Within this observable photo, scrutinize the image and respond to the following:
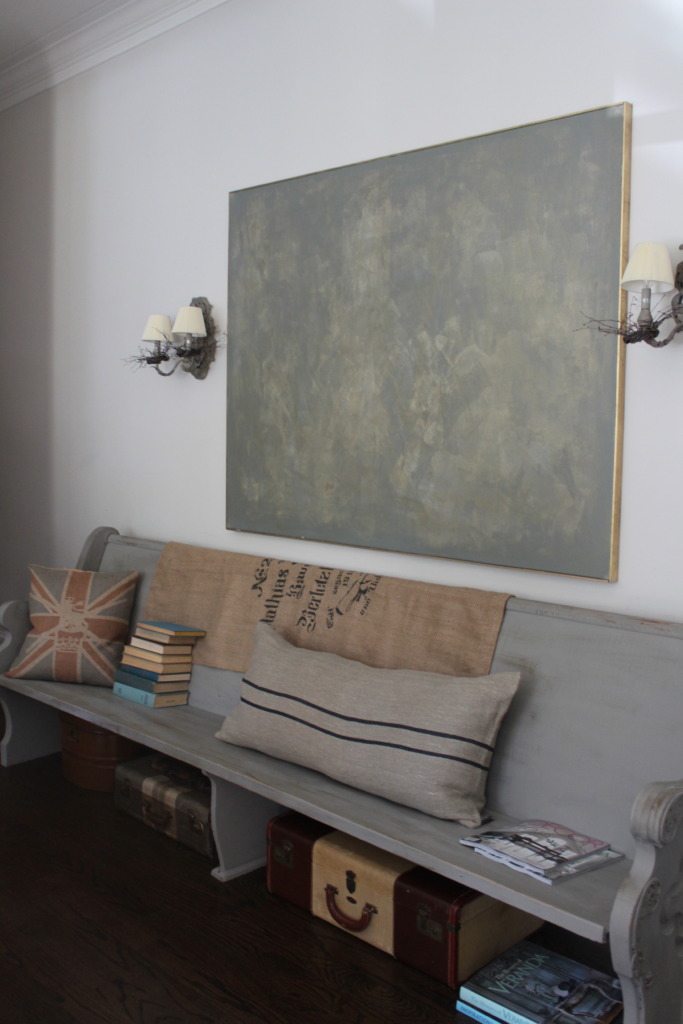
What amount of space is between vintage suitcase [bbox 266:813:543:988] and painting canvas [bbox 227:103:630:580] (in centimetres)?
94

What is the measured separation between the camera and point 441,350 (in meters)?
2.90

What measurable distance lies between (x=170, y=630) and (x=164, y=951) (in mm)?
1185

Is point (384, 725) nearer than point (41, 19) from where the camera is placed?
Yes

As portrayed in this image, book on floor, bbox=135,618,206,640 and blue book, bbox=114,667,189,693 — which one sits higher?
book on floor, bbox=135,618,206,640

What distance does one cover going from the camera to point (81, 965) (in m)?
2.38

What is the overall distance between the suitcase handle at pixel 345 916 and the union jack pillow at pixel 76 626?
140 centimetres

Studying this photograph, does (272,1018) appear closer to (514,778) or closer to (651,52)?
(514,778)

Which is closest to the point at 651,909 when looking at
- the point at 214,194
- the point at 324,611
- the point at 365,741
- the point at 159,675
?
the point at 365,741

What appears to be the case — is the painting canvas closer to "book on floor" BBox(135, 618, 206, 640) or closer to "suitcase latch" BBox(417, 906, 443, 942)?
"book on floor" BBox(135, 618, 206, 640)

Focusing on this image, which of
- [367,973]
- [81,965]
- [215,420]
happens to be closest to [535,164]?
[215,420]

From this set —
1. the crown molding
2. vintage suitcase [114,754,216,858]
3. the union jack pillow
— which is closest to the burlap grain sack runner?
the union jack pillow

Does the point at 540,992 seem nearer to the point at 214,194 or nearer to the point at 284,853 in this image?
the point at 284,853

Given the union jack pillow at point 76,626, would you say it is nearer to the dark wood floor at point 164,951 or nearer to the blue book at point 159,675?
the blue book at point 159,675

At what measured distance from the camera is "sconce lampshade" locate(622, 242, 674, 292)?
2.27 m
